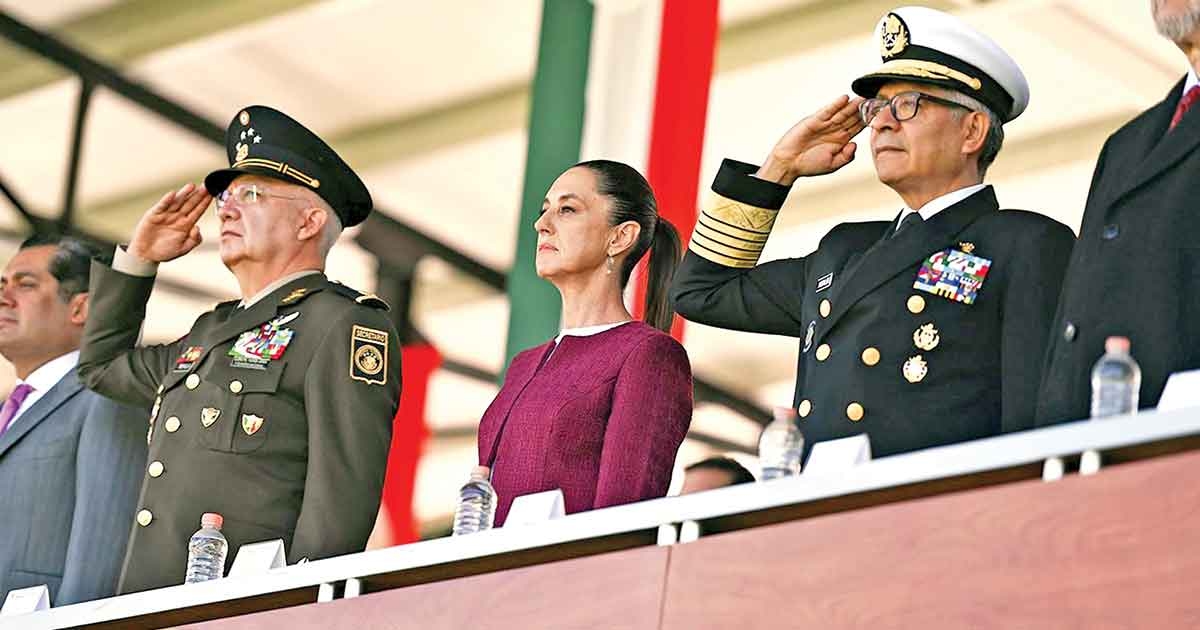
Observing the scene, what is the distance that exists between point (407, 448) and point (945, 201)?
5.06m

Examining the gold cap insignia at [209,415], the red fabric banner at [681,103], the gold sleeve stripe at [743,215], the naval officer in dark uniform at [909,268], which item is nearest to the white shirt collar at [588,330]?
the naval officer in dark uniform at [909,268]

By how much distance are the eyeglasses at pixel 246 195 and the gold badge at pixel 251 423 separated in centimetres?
46

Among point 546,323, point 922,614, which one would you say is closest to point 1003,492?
point 922,614

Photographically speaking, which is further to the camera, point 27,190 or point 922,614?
point 27,190

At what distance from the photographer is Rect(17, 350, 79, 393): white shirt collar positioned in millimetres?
4297

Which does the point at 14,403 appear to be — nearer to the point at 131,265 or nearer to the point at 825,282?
the point at 131,265

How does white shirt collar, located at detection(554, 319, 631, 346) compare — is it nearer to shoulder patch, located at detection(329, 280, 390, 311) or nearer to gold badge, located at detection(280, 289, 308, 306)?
shoulder patch, located at detection(329, 280, 390, 311)

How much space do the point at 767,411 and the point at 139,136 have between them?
12.7 ft

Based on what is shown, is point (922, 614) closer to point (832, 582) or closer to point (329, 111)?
point (832, 582)

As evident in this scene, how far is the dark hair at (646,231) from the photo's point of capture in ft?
11.8

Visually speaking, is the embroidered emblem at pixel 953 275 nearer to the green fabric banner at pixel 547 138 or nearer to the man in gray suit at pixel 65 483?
the man in gray suit at pixel 65 483

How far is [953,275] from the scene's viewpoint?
3072 millimetres

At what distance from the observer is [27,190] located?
952 cm

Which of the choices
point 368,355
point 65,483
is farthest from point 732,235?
point 65,483
